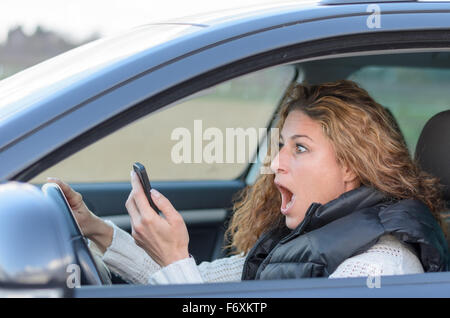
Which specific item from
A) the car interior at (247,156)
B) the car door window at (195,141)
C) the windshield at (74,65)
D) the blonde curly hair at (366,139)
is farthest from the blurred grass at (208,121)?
the windshield at (74,65)

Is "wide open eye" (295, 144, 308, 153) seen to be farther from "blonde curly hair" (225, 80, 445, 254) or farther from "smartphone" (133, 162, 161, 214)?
"smartphone" (133, 162, 161, 214)

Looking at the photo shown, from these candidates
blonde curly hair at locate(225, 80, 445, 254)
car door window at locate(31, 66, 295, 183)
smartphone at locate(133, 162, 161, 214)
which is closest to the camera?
smartphone at locate(133, 162, 161, 214)

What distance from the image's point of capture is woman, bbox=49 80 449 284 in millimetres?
1678

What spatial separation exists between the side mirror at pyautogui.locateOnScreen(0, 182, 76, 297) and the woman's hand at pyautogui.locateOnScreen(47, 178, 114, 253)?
0.82 m

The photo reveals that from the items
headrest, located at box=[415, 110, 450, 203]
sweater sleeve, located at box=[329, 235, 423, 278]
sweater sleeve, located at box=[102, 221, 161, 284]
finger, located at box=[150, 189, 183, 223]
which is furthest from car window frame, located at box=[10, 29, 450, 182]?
sweater sleeve, located at box=[102, 221, 161, 284]

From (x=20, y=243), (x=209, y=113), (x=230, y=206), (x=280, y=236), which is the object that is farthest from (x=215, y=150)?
(x=209, y=113)

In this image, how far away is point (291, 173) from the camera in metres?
1.99

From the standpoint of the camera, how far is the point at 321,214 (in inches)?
71.4

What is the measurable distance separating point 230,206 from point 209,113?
438 inches

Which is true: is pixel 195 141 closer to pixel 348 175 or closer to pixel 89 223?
pixel 89 223

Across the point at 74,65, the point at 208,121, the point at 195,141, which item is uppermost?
the point at 208,121

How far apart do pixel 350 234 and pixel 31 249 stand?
835 mm

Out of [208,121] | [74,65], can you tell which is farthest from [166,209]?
[208,121]

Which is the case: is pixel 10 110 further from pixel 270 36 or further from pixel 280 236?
pixel 280 236
